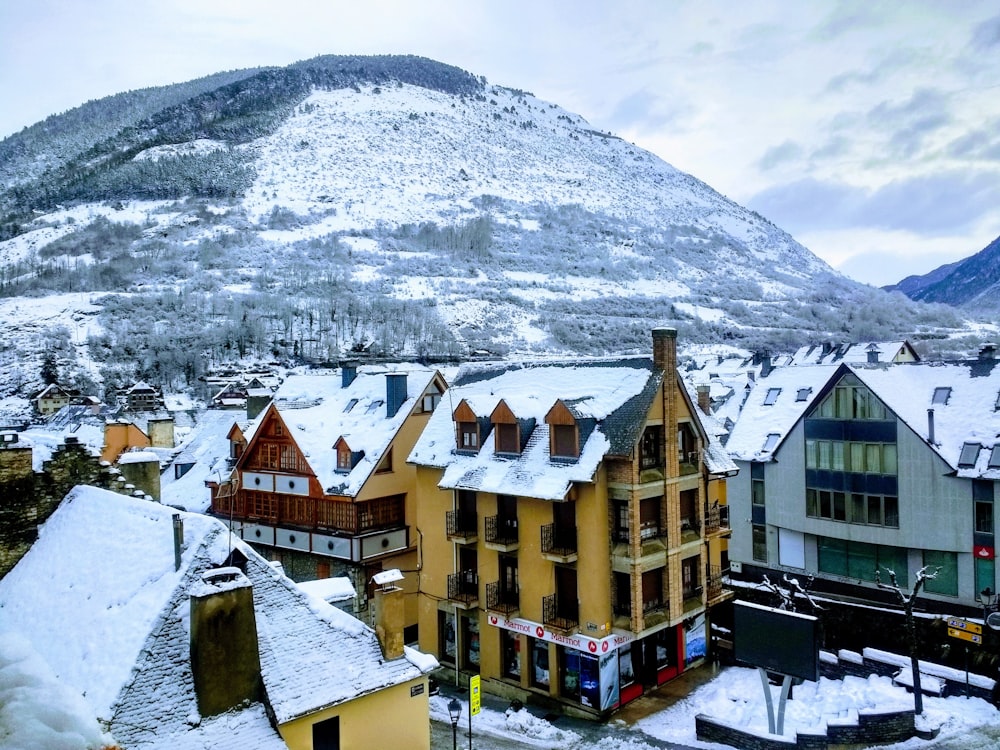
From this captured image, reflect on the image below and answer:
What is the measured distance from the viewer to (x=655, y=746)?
24141mm

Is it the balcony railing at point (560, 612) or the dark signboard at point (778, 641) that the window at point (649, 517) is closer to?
the balcony railing at point (560, 612)

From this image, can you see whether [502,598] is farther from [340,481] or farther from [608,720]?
[340,481]

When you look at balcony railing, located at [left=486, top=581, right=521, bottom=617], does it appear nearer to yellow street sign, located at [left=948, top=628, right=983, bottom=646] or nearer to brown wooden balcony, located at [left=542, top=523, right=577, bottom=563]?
brown wooden balcony, located at [left=542, top=523, right=577, bottom=563]

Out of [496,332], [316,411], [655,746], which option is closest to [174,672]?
[655,746]

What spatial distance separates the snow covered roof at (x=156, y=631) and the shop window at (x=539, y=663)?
43.0 ft

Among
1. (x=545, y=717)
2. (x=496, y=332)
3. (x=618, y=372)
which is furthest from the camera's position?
(x=496, y=332)

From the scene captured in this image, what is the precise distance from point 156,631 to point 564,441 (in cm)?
1622

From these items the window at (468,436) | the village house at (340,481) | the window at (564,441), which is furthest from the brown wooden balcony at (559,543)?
the village house at (340,481)

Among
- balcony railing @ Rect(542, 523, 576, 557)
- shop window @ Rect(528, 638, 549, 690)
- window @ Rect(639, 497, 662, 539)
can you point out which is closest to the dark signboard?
Answer: window @ Rect(639, 497, 662, 539)

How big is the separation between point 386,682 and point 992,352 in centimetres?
3681

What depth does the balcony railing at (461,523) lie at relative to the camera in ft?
100

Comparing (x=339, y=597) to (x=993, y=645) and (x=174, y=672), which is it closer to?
(x=174, y=672)

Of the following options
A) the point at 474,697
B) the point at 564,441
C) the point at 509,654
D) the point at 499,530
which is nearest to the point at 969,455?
the point at 564,441

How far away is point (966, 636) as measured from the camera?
29.1 meters
